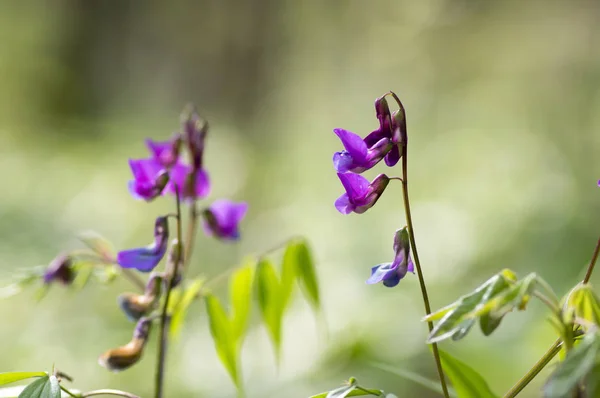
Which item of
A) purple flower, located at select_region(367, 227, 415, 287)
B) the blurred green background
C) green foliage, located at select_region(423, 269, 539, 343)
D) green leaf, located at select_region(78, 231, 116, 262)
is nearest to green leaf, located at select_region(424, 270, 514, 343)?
green foliage, located at select_region(423, 269, 539, 343)

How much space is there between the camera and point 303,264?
852 mm

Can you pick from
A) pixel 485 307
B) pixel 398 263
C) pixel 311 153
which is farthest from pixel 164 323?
pixel 311 153

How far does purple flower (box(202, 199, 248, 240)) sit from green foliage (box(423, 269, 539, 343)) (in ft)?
1.44

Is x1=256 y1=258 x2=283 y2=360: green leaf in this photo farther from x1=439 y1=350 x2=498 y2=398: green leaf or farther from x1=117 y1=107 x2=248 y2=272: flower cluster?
x1=439 y1=350 x2=498 y2=398: green leaf

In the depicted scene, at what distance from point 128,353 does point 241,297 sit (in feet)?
0.54

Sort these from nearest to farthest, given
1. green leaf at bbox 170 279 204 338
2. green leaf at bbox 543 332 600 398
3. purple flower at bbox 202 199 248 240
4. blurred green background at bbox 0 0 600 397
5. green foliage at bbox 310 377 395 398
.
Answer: green leaf at bbox 543 332 600 398 < green foliage at bbox 310 377 395 398 < green leaf at bbox 170 279 204 338 < purple flower at bbox 202 199 248 240 < blurred green background at bbox 0 0 600 397

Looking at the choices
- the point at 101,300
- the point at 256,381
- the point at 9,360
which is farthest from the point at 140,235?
the point at 256,381

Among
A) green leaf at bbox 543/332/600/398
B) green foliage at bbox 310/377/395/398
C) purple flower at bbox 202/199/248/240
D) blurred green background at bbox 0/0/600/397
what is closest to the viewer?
green leaf at bbox 543/332/600/398

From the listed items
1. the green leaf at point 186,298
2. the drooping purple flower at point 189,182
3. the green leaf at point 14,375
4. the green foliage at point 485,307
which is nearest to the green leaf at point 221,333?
the green leaf at point 186,298

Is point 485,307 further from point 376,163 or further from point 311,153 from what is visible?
point 311,153

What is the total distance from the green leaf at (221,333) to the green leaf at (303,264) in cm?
13

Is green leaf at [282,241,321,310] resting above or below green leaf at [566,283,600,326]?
above

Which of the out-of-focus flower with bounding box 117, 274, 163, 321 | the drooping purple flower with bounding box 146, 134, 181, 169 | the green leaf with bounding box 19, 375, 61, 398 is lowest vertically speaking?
the green leaf with bounding box 19, 375, 61, 398

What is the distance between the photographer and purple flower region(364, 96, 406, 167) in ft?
1.82
